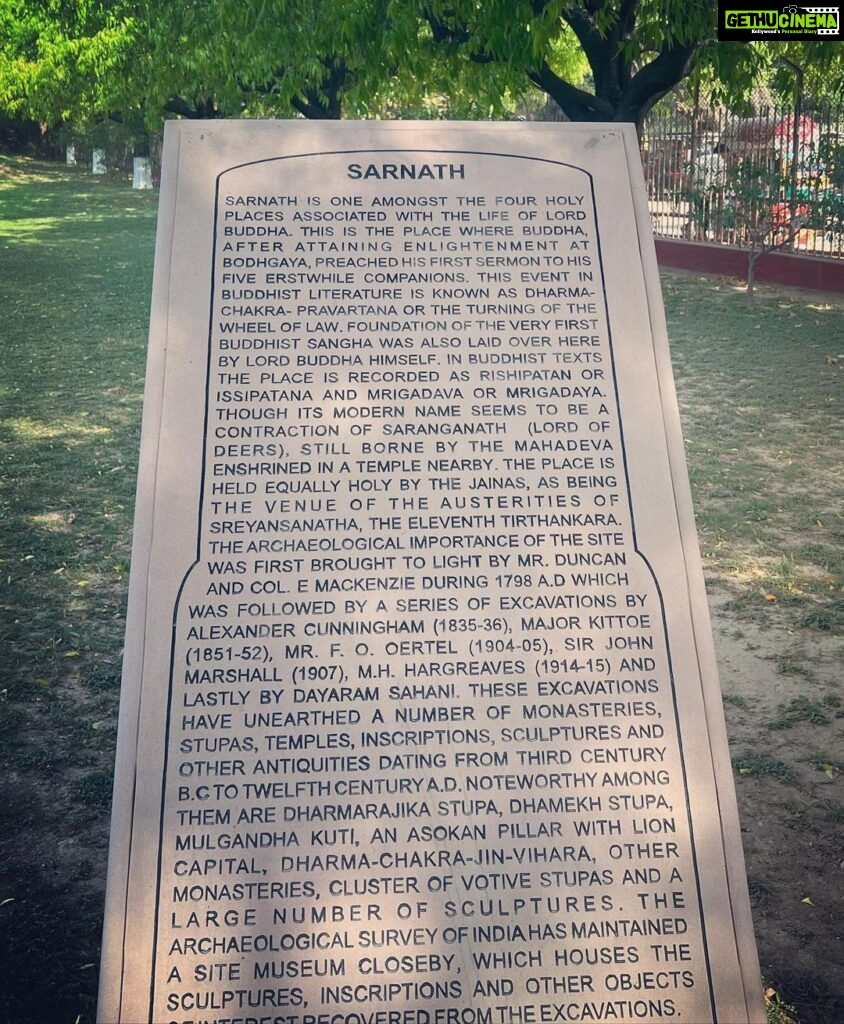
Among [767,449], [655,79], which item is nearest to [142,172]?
[655,79]

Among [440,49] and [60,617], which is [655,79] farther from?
[60,617]

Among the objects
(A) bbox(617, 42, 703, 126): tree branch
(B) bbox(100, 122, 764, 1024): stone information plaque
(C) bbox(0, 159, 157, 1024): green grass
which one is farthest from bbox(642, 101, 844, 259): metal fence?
(B) bbox(100, 122, 764, 1024): stone information plaque

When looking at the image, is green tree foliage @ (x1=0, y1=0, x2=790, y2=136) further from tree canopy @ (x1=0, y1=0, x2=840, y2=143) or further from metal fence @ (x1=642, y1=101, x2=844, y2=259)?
metal fence @ (x1=642, y1=101, x2=844, y2=259)

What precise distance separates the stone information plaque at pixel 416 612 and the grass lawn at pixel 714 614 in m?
0.77

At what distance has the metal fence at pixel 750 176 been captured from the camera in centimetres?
1238

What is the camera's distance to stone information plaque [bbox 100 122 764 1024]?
6.71 ft

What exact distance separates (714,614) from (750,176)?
975 centimetres

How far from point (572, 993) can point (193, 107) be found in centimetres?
1650

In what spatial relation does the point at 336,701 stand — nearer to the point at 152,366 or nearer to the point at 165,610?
A: the point at 165,610

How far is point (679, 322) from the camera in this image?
11.7 meters

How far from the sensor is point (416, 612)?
226 cm

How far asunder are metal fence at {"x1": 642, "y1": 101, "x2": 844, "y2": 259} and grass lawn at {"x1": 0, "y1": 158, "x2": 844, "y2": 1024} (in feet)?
6.89

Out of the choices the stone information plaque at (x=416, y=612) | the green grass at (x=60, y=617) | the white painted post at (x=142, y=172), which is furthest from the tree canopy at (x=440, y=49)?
the white painted post at (x=142, y=172)

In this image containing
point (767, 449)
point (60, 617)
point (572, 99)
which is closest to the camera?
point (60, 617)
